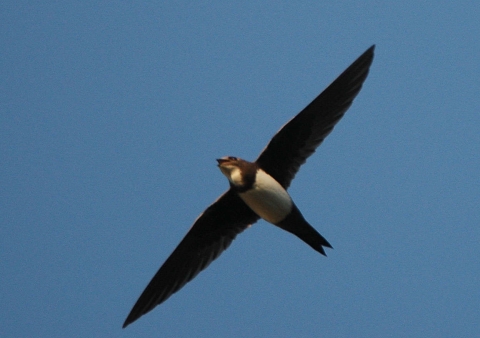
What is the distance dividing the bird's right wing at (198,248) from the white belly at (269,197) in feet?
2.03

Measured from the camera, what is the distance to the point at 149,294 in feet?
33.9


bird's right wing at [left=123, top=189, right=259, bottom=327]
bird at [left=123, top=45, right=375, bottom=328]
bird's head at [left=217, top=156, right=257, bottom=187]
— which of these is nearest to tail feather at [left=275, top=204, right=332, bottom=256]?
bird at [left=123, top=45, right=375, bottom=328]

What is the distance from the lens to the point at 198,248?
1021 centimetres

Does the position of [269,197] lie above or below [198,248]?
above

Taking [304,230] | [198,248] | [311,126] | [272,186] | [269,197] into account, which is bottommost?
[198,248]

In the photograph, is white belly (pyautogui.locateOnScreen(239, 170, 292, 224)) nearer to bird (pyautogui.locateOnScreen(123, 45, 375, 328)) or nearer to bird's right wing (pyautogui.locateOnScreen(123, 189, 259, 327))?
bird (pyautogui.locateOnScreen(123, 45, 375, 328))

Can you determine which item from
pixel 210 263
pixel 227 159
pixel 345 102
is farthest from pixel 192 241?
pixel 345 102

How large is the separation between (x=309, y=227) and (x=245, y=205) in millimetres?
920

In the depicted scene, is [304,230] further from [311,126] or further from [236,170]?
[311,126]

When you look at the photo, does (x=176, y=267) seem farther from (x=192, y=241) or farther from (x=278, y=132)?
(x=278, y=132)

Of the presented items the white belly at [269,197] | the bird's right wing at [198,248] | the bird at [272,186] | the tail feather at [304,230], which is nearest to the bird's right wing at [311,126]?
the bird at [272,186]

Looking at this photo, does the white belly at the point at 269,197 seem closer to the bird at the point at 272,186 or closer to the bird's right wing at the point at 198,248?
the bird at the point at 272,186

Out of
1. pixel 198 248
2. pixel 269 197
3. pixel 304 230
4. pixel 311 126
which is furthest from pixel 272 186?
pixel 198 248

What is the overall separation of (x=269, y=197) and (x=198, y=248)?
4.59 feet
